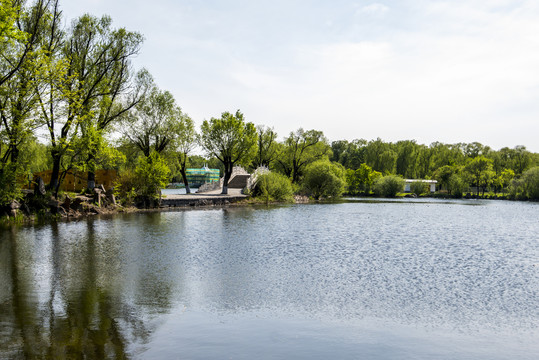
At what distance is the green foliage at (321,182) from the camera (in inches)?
2968

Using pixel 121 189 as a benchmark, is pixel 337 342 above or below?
below

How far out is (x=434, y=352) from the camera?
28.5ft

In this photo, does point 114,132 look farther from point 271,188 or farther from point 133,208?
point 271,188

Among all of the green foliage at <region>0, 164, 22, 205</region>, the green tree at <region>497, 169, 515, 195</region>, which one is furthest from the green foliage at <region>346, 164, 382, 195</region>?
the green foliage at <region>0, 164, 22, 205</region>

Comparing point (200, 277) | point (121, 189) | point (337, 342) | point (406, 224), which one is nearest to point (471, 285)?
point (337, 342)

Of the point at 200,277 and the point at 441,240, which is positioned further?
the point at 441,240

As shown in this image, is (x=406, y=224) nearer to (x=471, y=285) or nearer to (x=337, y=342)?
(x=471, y=285)

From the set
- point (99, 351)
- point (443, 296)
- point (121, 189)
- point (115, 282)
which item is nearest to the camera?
point (99, 351)

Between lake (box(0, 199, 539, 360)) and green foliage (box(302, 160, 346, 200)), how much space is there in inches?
1992

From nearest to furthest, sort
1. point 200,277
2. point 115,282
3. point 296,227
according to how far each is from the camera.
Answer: point 115,282 < point 200,277 < point 296,227

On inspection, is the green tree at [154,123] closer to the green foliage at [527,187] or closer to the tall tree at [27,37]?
the tall tree at [27,37]

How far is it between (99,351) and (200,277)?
24.1 feet

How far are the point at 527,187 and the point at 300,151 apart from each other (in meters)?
52.1

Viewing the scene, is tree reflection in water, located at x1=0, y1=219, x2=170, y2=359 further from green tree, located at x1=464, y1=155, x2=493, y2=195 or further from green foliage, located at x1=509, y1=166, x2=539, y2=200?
green tree, located at x1=464, y1=155, x2=493, y2=195
